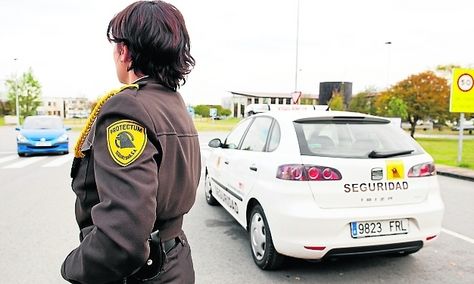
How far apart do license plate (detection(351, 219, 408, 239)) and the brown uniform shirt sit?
2339 mm

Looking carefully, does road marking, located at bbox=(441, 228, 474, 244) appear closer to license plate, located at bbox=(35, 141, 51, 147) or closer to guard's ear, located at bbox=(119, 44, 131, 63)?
guard's ear, located at bbox=(119, 44, 131, 63)

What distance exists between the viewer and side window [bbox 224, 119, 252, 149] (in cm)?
493

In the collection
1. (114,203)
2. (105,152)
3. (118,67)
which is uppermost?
(118,67)

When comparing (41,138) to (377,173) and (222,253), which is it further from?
(377,173)

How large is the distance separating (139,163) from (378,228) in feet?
9.02

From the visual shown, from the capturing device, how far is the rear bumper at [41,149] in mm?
12820

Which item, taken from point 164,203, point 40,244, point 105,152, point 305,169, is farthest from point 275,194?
point 40,244

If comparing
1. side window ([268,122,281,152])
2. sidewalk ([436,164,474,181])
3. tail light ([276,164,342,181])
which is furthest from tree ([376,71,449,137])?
tail light ([276,164,342,181])

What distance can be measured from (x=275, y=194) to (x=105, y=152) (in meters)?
2.42

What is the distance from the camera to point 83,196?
4.05ft

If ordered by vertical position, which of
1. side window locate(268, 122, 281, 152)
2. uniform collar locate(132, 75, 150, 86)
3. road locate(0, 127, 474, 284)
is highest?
uniform collar locate(132, 75, 150, 86)

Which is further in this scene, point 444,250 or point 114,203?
point 444,250

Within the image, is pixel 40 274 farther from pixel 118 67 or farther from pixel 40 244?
pixel 118 67

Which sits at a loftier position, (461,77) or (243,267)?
(461,77)
